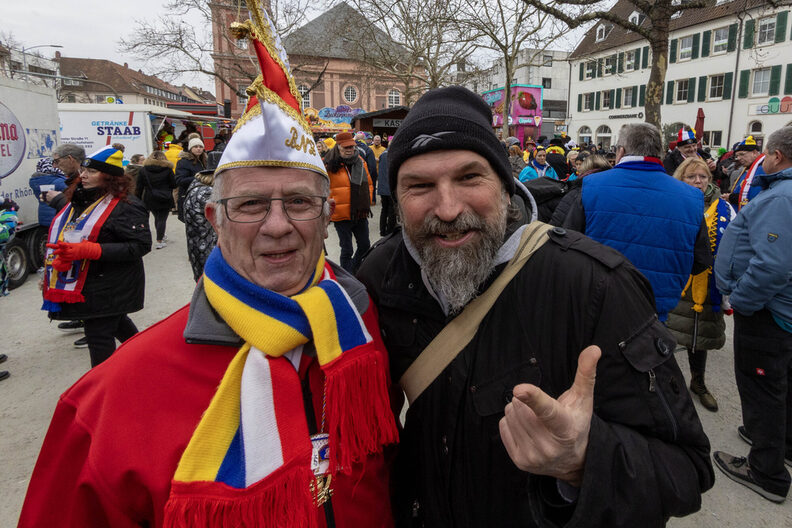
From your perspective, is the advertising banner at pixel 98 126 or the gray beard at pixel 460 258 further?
the advertising banner at pixel 98 126

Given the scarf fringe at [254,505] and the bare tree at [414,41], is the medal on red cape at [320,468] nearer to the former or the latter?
the scarf fringe at [254,505]

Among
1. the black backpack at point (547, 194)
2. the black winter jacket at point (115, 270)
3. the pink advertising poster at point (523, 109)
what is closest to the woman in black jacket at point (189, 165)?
the black winter jacket at point (115, 270)

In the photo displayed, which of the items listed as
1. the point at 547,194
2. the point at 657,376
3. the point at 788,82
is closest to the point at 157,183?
the point at 547,194

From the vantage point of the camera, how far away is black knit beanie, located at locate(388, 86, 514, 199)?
1375mm

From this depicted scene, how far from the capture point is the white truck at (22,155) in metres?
7.08

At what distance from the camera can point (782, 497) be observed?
277 cm

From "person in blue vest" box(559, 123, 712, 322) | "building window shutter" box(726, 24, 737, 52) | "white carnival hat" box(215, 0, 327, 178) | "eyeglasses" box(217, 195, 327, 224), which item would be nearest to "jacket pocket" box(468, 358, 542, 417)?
"eyeglasses" box(217, 195, 327, 224)

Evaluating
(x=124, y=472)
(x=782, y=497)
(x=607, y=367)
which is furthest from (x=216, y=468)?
(x=782, y=497)

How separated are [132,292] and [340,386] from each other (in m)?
3.14

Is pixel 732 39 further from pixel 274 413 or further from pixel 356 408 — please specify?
pixel 274 413

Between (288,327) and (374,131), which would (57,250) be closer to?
(288,327)

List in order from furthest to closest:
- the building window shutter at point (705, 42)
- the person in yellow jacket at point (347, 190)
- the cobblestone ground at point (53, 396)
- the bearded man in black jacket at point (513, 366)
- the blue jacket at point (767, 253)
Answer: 1. the building window shutter at point (705, 42)
2. the person in yellow jacket at point (347, 190)
3. the cobblestone ground at point (53, 396)
4. the blue jacket at point (767, 253)
5. the bearded man in black jacket at point (513, 366)

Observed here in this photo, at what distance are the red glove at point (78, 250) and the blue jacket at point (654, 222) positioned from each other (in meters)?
3.58

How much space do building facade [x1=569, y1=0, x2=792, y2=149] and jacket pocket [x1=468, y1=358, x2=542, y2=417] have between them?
74.0 ft
